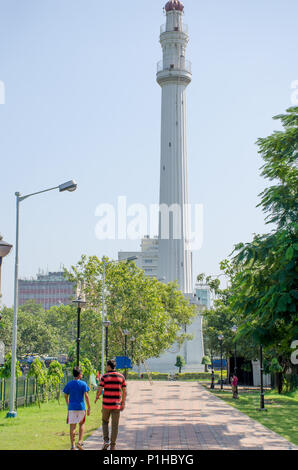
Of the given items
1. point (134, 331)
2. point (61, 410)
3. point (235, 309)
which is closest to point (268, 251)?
point (235, 309)

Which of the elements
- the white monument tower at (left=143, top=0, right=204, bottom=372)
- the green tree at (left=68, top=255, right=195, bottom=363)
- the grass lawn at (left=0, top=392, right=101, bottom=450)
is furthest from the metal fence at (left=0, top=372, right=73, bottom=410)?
the white monument tower at (left=143, top=0, right=204, bottom=372)

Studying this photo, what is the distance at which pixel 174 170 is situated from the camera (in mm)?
62688

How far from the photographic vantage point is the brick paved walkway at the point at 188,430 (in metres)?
13.8

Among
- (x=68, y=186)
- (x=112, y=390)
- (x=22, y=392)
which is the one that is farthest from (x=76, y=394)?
(x=22, y=392)

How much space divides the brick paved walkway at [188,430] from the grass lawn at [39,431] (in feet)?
2.45

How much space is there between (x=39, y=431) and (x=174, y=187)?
49011mm

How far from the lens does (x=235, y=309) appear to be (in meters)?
17.4

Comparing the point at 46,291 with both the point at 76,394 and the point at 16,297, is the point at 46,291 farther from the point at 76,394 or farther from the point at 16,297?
the point at 76,394

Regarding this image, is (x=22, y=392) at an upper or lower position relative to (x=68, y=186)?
lower

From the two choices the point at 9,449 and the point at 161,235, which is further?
the point at 161,235

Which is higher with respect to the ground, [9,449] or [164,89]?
[164,89]
